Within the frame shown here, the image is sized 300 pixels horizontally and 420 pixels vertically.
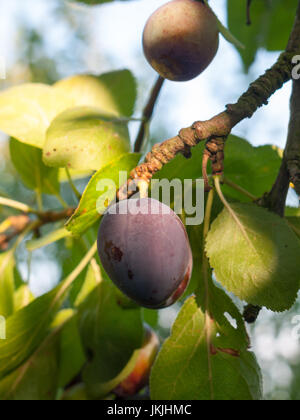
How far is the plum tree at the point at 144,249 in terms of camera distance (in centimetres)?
53

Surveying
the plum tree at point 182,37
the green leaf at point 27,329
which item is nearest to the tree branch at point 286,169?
the plum tree at point 182,37

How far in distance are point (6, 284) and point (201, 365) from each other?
0.55 meters

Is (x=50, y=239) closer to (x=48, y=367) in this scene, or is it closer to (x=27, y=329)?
(x=27, y=329)

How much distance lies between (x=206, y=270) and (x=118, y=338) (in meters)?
0.29

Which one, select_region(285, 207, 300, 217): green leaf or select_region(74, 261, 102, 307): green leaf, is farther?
select_region(74, 261, 102, 307): green leaf

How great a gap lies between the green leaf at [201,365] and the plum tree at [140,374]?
0.99 feet

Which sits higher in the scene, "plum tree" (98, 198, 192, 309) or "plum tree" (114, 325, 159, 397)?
"plum tree" (98, 198, 192, 309)

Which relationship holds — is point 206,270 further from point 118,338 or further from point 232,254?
point 118,338

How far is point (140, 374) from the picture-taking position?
3.19ft

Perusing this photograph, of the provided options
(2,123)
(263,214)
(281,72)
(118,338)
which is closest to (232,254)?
(263,214)

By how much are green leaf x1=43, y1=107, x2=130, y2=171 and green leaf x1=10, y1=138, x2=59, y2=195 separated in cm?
35

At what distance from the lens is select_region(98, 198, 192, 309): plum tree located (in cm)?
53

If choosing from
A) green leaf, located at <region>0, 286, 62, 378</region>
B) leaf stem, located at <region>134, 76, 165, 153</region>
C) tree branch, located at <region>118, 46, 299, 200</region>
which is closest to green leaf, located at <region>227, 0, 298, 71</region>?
leaf stem, located at <region>134, 76, 165, 153</region>

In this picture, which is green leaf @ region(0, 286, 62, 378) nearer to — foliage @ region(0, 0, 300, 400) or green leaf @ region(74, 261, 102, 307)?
foliage @ region(0, 0, 300, 400)
